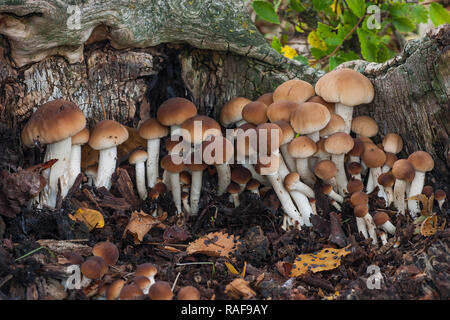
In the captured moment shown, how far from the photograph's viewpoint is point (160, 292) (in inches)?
104

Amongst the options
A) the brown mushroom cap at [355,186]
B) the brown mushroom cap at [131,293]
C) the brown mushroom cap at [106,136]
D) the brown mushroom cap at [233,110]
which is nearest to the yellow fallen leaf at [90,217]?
the brown mushroom cap at [106,136]

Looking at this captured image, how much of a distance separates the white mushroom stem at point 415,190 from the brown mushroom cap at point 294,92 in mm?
1104

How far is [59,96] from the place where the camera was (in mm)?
3926

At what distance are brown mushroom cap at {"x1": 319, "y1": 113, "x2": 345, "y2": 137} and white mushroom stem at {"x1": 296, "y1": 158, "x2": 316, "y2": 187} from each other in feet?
0.97

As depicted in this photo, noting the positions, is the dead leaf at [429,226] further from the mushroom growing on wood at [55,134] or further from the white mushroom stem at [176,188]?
the mushroom growing on wood at [55,134]

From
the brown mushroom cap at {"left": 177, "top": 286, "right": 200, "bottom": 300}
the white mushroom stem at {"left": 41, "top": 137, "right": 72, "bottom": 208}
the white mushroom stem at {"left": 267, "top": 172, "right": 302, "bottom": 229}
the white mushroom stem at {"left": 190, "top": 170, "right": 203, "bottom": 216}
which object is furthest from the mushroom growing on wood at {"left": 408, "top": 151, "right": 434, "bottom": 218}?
the white mushroom stem at {"left": 41, "top": 137, "right": 72, "bottom": 208}

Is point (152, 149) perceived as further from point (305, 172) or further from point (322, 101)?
point (322, 101)

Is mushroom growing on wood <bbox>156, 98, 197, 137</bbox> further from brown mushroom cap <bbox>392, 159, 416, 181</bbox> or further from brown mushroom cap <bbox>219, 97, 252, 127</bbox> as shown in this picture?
brown mushroom cap <bbox>392, 159, 416, 181</bbox>

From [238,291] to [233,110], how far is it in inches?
67.9

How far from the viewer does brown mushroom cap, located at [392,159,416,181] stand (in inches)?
137

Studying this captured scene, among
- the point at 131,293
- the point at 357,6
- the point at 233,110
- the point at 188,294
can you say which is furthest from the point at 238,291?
the point at 357,6

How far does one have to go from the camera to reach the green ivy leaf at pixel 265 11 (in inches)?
200
